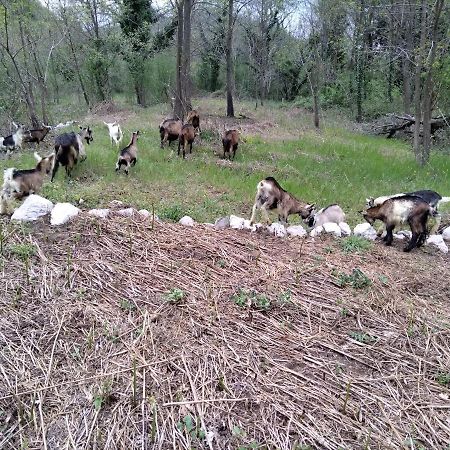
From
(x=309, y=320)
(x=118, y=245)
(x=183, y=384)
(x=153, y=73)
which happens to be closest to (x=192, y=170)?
(x=118, y=245)

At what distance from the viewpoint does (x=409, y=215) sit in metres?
6.76

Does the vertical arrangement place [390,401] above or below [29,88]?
below

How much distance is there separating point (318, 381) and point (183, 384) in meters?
0.99

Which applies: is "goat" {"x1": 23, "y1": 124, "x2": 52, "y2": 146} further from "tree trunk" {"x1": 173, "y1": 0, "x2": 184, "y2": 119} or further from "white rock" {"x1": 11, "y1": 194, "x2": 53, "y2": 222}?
"white rock" {"x1": 11, "y1": 194, "x2": 53, "y2": 222}

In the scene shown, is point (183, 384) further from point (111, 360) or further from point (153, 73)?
point (153, 73)

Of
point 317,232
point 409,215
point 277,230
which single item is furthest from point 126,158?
point 409,215

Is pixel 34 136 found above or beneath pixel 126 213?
above

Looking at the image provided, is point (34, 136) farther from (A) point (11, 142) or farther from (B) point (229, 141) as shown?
(B) point (229, 141)

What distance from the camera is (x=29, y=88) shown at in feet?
50.8

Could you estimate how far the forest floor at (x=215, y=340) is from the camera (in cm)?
289

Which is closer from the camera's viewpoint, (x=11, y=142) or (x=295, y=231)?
(x=295, y=231)

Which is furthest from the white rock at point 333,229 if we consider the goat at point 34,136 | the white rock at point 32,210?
the goat at point 34,136

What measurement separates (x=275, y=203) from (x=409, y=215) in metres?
2.05

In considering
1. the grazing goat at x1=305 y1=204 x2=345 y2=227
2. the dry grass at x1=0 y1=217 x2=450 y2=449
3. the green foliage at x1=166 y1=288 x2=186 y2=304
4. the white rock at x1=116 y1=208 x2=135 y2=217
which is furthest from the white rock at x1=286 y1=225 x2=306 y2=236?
the green foliage at x1=166 y1=288 x2=186 y2=304
